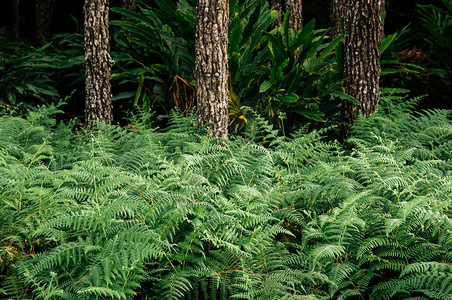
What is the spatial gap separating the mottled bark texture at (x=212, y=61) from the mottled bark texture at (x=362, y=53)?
1.59m

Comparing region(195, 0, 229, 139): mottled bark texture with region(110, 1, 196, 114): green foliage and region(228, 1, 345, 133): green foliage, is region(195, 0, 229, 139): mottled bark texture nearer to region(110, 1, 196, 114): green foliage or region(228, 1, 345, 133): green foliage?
region(228, 1, 345, 133): green foliage

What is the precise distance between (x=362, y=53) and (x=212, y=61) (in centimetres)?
184

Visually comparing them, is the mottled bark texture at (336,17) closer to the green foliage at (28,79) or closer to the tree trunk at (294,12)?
the tree trunk at (294,12)

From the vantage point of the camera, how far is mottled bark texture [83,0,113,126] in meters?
4.48

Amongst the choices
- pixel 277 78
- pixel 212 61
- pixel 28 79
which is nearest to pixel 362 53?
pixel 277 78

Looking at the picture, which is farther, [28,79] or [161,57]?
[28,79]

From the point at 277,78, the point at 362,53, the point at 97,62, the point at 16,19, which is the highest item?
the point at 16,19

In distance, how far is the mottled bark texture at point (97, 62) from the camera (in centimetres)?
448

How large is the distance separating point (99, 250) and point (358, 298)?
1.62 metres

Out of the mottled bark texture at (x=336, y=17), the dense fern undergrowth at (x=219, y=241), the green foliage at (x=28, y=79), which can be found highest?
the mottled bark texture at (x=336, y=17)

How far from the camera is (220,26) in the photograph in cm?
378

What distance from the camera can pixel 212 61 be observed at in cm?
380

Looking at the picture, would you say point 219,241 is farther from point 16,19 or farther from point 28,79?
point 16,19

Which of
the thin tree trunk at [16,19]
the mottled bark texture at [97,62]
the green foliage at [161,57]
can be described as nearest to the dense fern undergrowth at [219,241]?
the mottled bark texture at [97,62]
